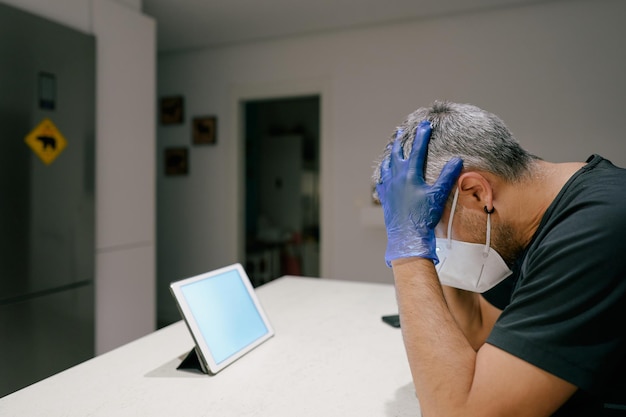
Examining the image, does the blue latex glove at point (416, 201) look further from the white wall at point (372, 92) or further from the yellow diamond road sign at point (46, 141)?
the white wall at point (372, 92)

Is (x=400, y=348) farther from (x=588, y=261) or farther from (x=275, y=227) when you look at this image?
(x=275, y=227)

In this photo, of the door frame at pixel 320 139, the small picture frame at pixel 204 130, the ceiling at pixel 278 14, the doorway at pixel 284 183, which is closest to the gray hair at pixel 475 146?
the ceiling at pixel 278 14

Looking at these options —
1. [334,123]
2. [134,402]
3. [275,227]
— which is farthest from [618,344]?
[275,227]

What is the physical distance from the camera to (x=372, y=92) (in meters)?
3.53

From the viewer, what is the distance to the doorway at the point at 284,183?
5461 millimetres

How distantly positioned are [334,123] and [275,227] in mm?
2541

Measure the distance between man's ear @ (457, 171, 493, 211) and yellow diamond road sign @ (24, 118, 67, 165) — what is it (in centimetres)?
208

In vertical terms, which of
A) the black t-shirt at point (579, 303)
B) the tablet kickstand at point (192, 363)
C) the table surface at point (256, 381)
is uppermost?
the black t-shirt at point (579, 303)

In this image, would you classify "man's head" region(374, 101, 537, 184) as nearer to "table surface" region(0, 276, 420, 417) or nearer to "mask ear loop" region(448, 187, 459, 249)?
"mask ear loop" region(448, 187, 459, 249)

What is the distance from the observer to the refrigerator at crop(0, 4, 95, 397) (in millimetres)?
2000

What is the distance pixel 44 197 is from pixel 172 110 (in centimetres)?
225

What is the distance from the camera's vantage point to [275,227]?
588cm

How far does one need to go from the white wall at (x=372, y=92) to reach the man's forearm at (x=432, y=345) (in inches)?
104

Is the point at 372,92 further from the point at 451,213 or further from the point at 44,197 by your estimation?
the point at 451,213
